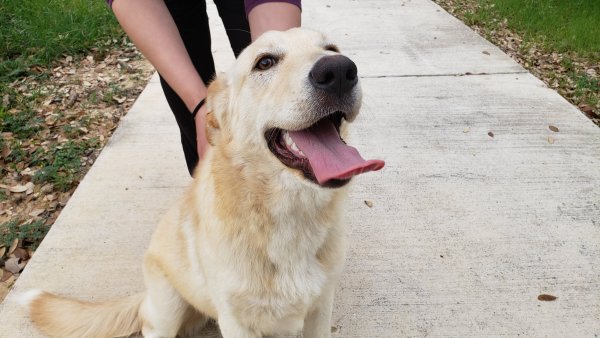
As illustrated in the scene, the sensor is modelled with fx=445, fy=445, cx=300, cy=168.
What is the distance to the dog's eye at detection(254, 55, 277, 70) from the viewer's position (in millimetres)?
1840

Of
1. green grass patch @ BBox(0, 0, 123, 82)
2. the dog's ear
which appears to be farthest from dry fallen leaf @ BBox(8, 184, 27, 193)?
the dog's ear

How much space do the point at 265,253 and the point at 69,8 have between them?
529cm

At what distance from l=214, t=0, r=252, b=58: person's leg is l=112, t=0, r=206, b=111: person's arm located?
62 cm

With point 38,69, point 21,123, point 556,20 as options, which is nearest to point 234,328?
point 21,123

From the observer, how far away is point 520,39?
19.4ft

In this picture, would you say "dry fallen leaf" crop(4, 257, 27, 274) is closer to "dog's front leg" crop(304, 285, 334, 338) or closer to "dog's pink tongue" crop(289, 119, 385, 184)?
"dog's front leg" crop(304, 285, 334, 338)

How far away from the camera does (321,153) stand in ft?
5.19

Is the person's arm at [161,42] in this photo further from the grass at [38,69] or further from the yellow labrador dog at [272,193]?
the grass at [38,69]

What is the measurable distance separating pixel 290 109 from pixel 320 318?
0.97 meters

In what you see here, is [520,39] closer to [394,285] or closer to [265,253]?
[394,285]

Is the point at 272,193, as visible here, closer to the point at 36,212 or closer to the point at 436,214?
the point at 436,214

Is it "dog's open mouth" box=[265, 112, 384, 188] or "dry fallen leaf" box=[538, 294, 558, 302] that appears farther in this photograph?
"dry fallen leaf" box=[538, 294, 558, 302]

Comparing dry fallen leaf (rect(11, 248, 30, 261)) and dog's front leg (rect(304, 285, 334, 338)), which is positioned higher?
dog's front leg (rect(304, 285, 334, 338))

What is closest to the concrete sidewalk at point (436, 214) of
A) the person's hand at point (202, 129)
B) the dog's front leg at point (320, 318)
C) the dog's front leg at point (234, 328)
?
the dog's front leg at point (320, 318)
